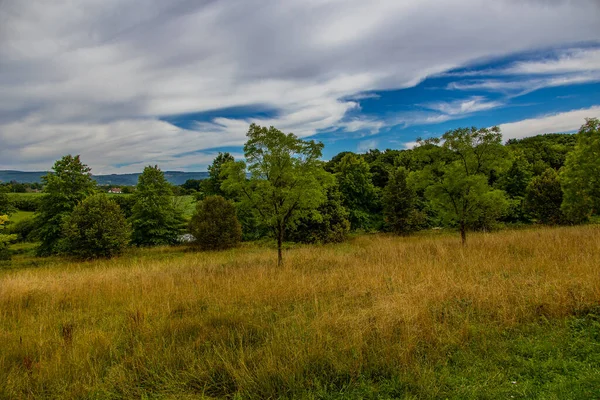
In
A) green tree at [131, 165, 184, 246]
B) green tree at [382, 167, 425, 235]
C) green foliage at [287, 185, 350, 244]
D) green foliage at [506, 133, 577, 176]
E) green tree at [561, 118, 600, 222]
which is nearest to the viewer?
green tree at [561, 118, 600, 222]

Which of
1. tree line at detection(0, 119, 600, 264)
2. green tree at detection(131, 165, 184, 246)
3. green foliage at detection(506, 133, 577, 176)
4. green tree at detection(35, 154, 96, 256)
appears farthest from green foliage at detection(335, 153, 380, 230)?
green tree at detection(35, 154, 96, 256)

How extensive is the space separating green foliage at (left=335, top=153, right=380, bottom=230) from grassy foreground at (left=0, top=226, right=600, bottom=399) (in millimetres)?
27200

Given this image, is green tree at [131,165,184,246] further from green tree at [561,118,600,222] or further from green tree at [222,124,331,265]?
green tree at [561,118,600,222]

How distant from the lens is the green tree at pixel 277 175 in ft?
34.4

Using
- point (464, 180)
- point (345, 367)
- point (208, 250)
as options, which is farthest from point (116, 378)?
point (208, 250)

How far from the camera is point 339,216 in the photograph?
994 inches

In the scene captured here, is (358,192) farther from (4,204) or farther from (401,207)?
(4,204)

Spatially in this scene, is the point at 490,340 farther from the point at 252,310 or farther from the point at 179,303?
the point at 179,303

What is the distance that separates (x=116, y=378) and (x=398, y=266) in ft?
24.7

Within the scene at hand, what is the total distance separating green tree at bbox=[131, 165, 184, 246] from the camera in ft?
87.9

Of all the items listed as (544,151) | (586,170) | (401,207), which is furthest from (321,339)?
(544,151)

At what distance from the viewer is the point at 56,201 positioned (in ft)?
78.6

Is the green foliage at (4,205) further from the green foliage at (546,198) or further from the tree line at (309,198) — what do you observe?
the green foliage at (546,198)

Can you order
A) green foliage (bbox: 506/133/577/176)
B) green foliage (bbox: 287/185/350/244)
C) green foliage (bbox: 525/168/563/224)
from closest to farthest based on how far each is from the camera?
green foliage (bbox: 287/185/350/244) < green foliage (bbox: 525/168/563/224) < green foliage (bbox: 506/133/577/176)
